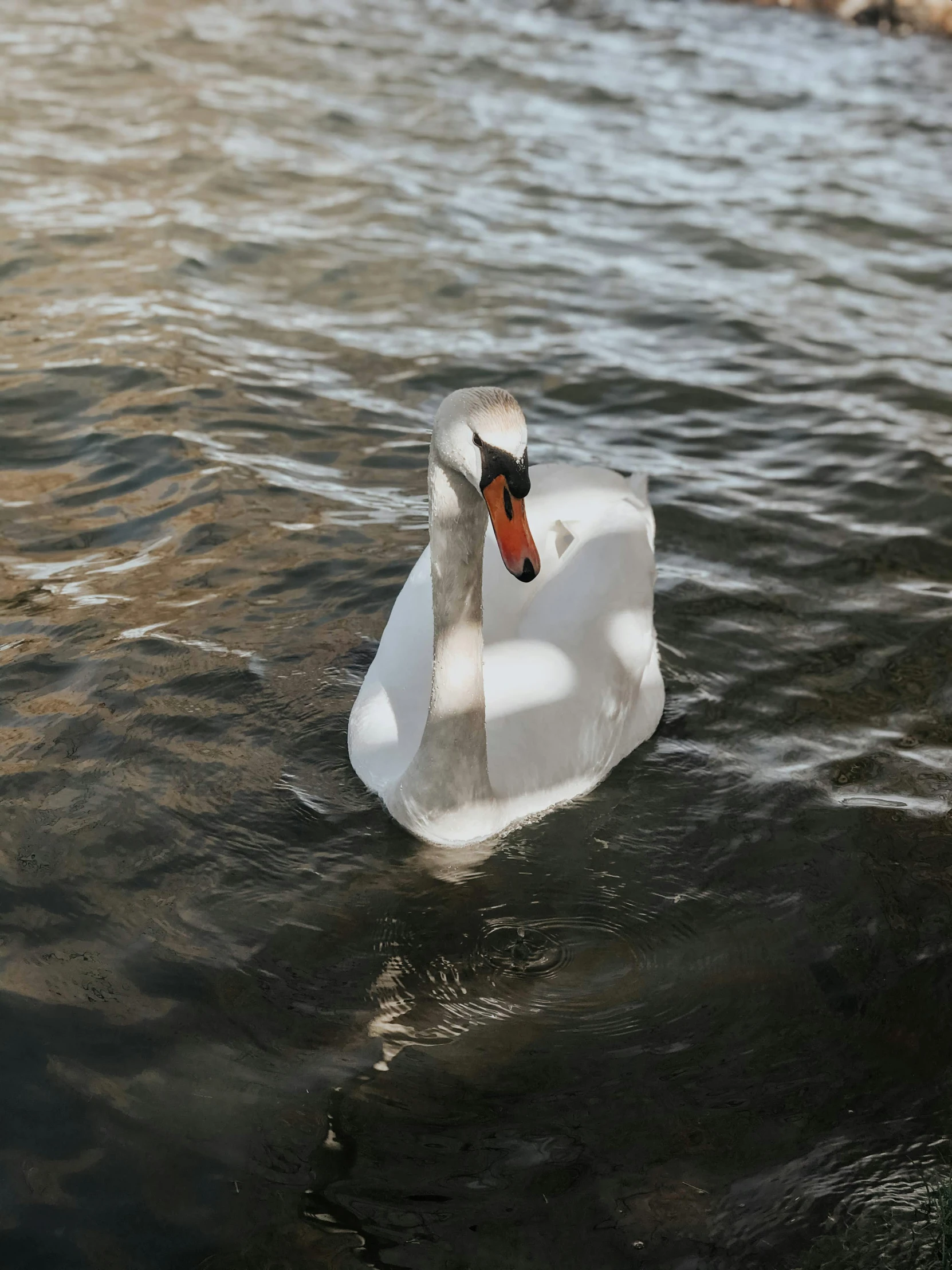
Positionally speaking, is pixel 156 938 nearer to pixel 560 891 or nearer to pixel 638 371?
pixel 560 891

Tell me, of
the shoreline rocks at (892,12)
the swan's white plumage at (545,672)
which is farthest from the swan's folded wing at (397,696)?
the shoreline rocks at (892,12)

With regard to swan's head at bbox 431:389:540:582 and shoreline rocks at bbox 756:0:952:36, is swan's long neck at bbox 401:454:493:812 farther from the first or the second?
shoreline rocks at bbox 756:0:952:36

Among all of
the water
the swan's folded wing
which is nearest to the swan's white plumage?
the swan's folded wing

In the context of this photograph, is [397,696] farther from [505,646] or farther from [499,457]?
[499,457]

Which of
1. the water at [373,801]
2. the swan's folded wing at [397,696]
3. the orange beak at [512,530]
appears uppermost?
the orange beak at [512,530]

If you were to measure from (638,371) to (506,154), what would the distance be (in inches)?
188

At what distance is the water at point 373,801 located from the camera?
3094 millimetres

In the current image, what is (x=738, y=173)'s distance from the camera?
12188 mm

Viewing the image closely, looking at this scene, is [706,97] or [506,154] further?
[706,97]

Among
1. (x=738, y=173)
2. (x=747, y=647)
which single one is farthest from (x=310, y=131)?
(x=747, y=647)

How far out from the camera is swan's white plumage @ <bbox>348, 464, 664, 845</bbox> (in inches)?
166

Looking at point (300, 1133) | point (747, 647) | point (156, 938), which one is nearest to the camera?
point (300, 1133)

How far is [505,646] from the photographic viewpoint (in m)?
4.49

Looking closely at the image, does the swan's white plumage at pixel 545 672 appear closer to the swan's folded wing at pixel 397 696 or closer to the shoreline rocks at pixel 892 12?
the swan's folded wing at pixel 397 696
